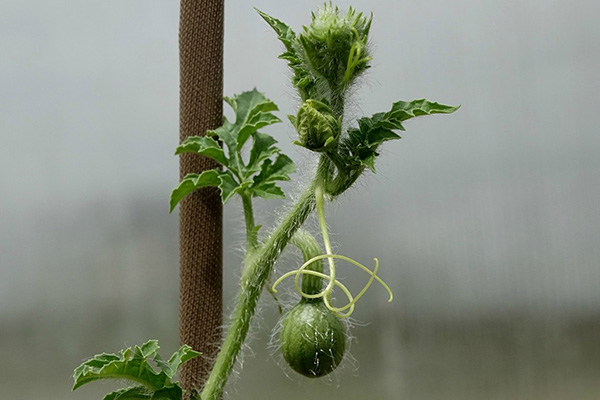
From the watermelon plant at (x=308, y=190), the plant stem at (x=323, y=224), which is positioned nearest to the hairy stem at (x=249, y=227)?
the watermelon plant at (x=308, y=190)

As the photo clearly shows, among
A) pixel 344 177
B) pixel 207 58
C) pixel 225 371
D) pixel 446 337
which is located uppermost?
pixel 207 58

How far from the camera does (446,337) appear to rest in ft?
3.99

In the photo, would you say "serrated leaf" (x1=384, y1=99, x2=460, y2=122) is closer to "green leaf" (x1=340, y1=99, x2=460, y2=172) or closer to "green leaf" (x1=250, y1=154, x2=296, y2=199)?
"green leaf" (x1=340, y1=99, x2=460, y2=172)

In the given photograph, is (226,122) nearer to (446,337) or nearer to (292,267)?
(292,267)

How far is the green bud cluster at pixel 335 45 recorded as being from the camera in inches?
21.6

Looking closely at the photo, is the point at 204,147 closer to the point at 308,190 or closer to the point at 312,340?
the point at 308,190

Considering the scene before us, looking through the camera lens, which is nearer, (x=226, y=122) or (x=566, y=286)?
(x=226, y=122)

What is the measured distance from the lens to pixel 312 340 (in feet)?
1.92

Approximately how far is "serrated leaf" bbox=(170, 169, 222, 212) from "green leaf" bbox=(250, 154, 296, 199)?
0.15ft

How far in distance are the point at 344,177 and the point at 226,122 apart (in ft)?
0.64

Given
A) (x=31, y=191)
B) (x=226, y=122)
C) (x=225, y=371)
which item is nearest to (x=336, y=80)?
(x=226, y=122)

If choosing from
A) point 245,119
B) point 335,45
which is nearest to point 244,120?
point 245,119

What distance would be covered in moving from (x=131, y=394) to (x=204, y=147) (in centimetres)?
25

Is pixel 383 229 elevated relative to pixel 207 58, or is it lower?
lower
